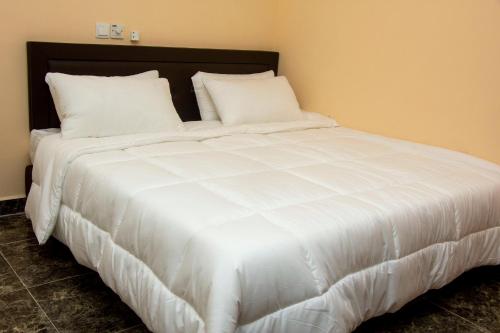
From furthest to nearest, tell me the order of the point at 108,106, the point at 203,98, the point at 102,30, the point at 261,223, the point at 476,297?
the point at 203,98 < the point at 102,30 < the point at 108,106 < the point at 476,297 < the point at 261,223

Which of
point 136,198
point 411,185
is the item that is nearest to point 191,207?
point 136,198

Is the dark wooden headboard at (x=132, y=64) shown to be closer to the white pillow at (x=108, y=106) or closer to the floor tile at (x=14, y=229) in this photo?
the white pillow at (x=108, y=106)

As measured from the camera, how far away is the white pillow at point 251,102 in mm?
3182

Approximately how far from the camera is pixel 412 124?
10.2ft

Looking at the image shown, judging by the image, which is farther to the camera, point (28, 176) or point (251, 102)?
point (251, 102)

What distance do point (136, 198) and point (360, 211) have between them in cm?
82

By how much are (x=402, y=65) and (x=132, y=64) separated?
167cm

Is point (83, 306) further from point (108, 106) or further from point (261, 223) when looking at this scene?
point (108, 106)

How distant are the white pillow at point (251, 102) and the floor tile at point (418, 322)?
1.53 meters

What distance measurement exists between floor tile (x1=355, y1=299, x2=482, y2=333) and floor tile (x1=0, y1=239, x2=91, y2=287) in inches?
52.6

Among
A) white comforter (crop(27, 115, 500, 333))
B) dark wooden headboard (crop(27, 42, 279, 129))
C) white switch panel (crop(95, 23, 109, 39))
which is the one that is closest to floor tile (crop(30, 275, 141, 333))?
white comforter (crop(27, 115, 500, 333))

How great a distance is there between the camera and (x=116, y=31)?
3068 millimetres

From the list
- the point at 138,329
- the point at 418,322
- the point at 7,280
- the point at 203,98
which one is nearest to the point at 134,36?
the point at 203,98

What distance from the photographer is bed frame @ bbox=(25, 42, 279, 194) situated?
2.81 metres
